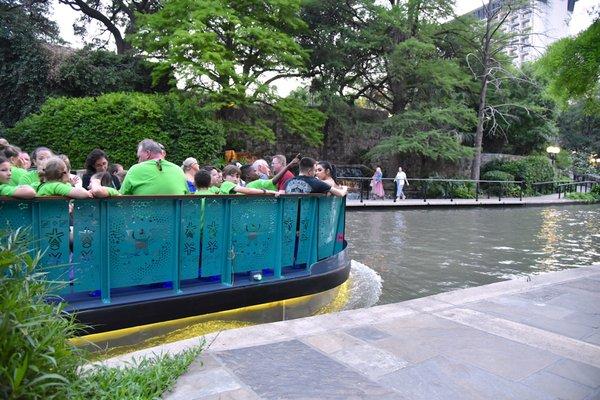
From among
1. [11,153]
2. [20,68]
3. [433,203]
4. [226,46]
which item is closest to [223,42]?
[226,46]

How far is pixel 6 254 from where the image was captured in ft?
6.55

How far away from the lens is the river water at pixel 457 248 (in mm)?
7438

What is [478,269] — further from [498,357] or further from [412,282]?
[498,357]

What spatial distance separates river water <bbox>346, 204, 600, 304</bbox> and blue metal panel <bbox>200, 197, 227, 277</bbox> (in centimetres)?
251

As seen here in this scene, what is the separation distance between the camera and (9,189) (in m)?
3.66

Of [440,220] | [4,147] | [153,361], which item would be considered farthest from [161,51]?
[153,361]

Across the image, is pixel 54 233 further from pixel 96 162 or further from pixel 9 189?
pixel 96 162

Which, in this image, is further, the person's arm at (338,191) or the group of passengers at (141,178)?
the person's arm at (338,191)

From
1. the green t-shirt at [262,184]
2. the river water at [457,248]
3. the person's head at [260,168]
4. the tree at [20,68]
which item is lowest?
the river water at [457,248]

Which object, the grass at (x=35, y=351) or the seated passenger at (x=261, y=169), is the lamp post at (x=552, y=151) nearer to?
the seated passenger at (x=261, y=169)

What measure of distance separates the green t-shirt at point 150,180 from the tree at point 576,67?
206 inches

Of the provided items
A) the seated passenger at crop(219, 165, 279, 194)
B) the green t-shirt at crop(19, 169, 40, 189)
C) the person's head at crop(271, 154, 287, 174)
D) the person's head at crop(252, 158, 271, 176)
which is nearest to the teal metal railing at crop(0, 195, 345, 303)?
the seated passenger at crop(219, 165, 279, 194)

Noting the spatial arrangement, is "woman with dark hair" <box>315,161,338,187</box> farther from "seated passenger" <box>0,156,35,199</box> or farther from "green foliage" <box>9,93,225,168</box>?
"green foliage" <box>9,93,225,168</box>

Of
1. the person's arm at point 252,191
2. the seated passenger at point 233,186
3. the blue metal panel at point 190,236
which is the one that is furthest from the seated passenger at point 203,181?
the blue metal panel at point 190,236
